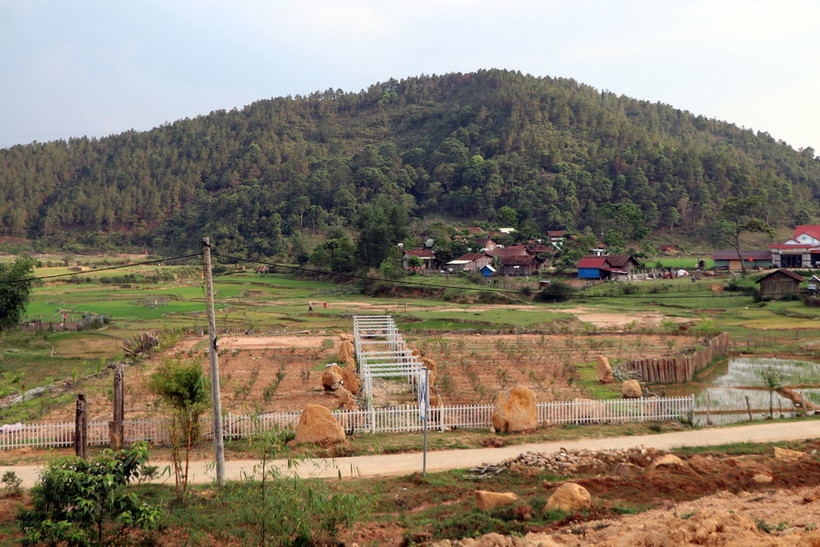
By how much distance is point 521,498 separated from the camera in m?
11.2

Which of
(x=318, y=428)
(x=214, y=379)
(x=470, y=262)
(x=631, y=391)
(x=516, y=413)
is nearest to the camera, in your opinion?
(x=214, y=379)

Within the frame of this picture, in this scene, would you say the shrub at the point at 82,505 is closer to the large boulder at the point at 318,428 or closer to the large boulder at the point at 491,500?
the large boulder at the point at 491,500

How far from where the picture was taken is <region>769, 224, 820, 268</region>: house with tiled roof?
63.4m

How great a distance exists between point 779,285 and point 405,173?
95278 millimetres

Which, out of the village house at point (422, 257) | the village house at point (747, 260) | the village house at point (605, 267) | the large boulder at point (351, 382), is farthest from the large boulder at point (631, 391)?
the village house at point (747, 260)

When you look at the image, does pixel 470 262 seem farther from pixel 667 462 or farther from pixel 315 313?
pixel 667 462

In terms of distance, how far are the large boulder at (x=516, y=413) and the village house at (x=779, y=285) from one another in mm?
39264

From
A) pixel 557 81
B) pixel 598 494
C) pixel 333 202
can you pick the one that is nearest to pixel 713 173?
pixel 333 202

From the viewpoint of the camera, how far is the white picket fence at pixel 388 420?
15.5m

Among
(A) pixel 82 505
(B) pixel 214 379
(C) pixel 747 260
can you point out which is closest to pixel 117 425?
(B) pixel 214 379

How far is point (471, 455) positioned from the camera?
47.2 feet

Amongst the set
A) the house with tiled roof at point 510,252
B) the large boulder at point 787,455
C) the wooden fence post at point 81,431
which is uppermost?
the house with tiled roof at point 510,252

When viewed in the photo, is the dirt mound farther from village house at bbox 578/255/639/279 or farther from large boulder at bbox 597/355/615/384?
village house at bbox 578/255/639/279

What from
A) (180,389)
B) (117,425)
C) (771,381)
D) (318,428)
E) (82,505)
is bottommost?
(771,381)
